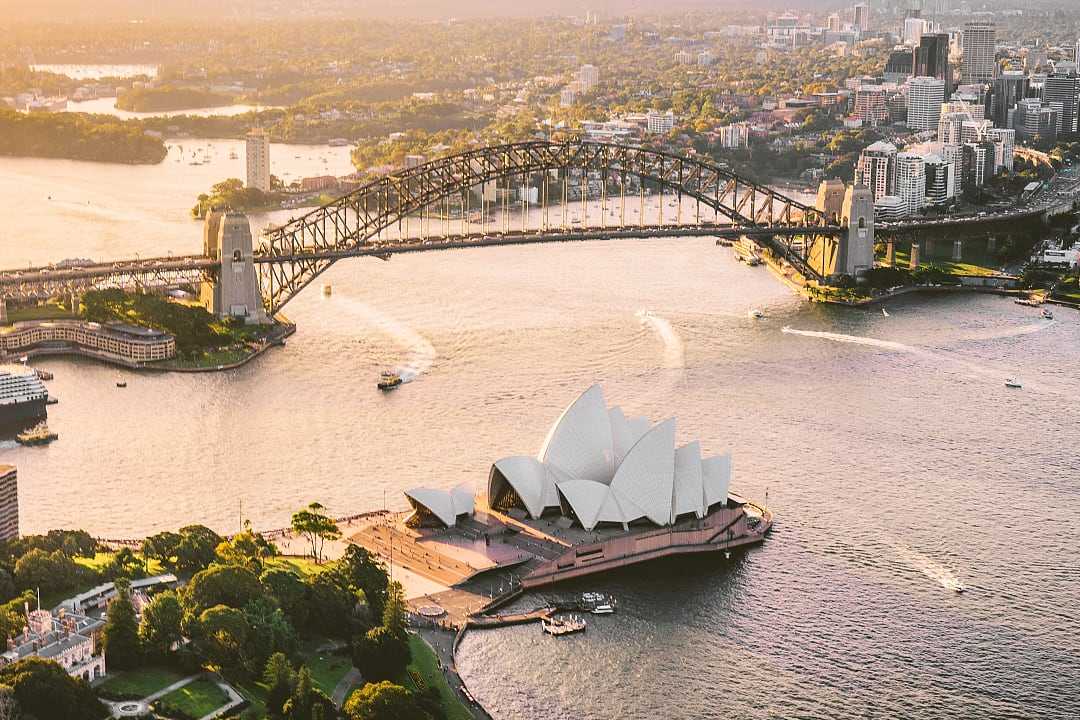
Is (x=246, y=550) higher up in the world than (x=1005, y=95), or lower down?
lower down

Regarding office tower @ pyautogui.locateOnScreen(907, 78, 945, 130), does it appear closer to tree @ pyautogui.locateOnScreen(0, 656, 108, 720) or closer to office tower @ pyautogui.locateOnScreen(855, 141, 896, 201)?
office tower @ pyautogui.locateOnScreen(855, 141, 896, 201)

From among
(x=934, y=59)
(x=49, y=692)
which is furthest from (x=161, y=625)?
(x=934, y=59)

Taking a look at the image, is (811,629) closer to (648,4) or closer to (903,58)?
(903,58)

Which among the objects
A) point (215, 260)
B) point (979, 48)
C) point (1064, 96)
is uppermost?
point (979, 48)

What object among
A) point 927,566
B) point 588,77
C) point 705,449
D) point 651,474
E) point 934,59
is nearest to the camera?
point 927,566

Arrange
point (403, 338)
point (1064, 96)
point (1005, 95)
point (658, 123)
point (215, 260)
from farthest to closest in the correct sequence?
point (1064, 96), point (1005, 95), point (658, 123), point (215, 260), point (403, 338)

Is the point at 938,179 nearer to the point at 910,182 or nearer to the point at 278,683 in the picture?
the point at 910,182

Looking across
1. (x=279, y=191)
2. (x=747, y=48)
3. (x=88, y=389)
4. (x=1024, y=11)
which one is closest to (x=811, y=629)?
(x=88, y=389)
